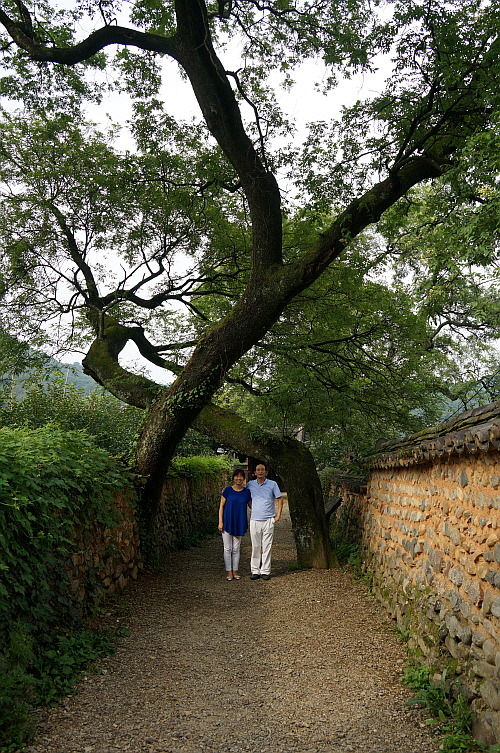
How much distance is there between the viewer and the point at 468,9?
686 cm

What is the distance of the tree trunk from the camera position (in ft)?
29.6

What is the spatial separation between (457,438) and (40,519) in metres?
3.27

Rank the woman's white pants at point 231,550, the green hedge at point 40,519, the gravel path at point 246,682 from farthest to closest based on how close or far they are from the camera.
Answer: the woman's white pants at point 231,550, the green hedge at point 40,519, the gravel path at point 246,682

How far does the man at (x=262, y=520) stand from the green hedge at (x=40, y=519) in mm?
3325

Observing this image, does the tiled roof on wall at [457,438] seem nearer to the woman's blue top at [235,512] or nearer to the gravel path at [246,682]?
the gravel path at [246,682]

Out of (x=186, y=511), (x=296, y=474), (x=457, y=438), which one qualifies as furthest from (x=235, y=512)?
(x=457, y=438)

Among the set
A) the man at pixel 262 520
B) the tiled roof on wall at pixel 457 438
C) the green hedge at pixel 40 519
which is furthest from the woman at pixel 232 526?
the green hedge at pixel 40 519

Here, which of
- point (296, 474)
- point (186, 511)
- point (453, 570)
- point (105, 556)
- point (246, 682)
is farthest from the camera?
point (186, 511)

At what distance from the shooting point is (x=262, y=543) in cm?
870

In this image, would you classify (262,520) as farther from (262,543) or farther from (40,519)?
(40,519)

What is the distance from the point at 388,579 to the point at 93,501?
353 centimetres

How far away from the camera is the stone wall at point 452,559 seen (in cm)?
361

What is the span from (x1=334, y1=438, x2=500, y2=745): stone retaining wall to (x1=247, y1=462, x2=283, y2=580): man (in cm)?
222

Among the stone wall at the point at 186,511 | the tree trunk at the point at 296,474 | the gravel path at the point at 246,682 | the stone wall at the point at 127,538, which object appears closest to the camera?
the gravel path at the point at 246,682
